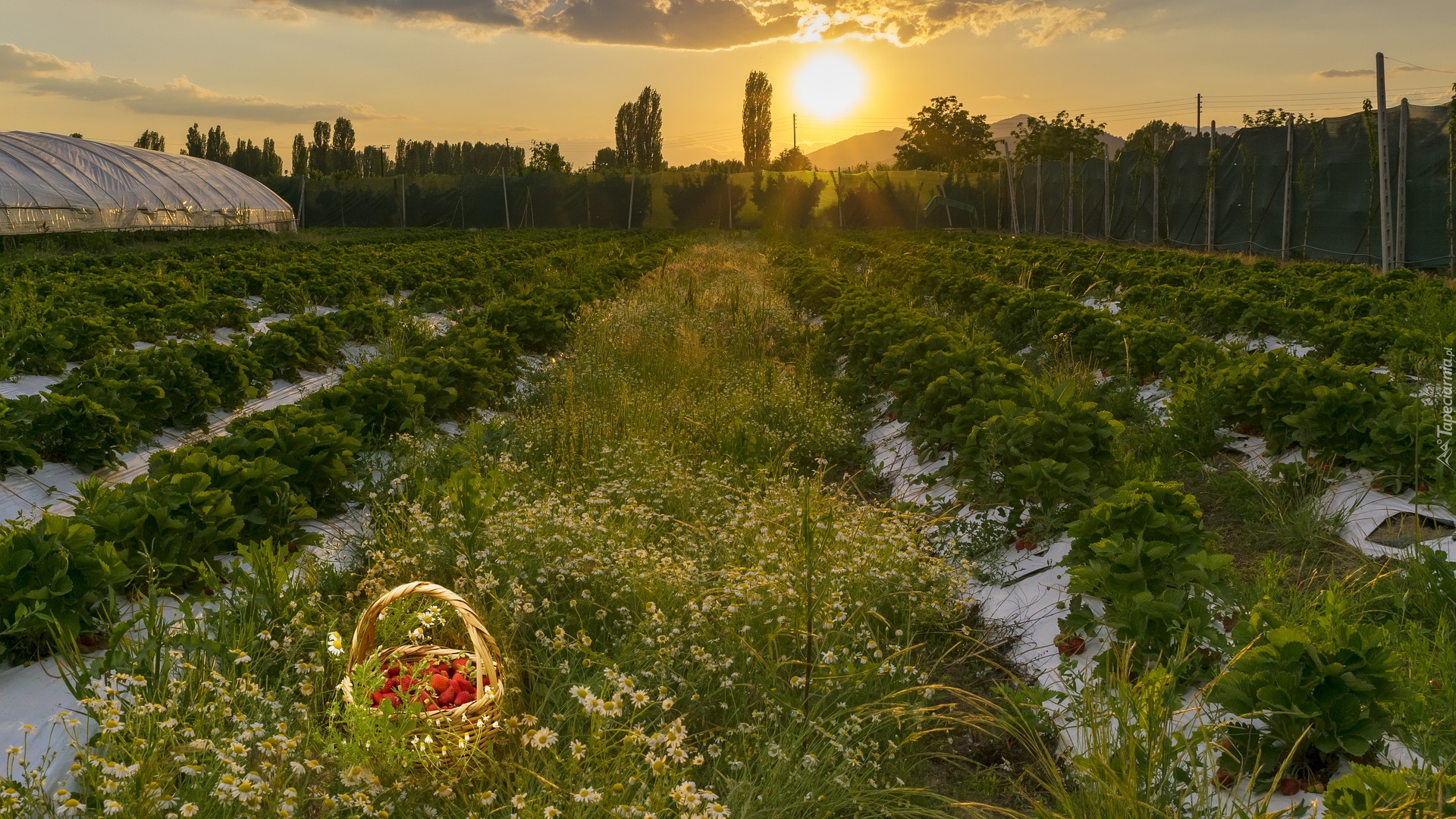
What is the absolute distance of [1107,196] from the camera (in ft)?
98.2

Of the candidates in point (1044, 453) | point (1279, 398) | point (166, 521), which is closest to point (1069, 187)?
point (1279, 398)

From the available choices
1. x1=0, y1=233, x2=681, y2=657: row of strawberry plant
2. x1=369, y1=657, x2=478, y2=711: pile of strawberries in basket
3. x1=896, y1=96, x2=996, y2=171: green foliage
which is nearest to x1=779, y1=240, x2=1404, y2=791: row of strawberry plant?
x1=369, y1=657, x2=478, y2=711: pile of strawberries in basket

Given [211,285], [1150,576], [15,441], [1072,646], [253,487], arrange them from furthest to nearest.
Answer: [211,285]
[15,441]
[253,487]
[1072,646]
[1150,576]

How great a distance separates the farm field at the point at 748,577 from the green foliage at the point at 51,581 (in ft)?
0.05

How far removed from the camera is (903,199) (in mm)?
46531

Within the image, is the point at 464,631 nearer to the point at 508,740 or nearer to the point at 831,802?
the point at 508,740

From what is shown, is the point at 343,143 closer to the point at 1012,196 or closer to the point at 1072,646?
the point at 1012,196

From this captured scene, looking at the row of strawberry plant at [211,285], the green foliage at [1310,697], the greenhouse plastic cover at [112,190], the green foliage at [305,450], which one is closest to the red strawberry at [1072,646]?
the green foliage at [1310,697]

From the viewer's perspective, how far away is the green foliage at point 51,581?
3576mm

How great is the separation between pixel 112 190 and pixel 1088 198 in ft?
106

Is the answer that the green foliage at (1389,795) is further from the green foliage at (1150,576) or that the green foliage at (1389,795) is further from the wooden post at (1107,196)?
the wooden post at (1107,196)

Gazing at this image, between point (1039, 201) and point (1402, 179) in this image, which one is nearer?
point (1402, 179)

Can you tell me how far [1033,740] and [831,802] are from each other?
2.85 ft

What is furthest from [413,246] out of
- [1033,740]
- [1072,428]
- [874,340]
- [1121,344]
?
[1033,740]
